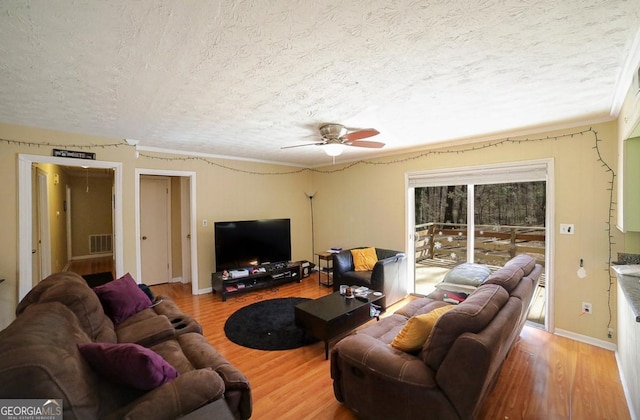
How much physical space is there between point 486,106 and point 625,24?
1159 millimetres

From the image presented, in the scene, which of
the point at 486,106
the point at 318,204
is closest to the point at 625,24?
the point at 486,106

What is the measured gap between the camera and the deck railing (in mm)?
3576

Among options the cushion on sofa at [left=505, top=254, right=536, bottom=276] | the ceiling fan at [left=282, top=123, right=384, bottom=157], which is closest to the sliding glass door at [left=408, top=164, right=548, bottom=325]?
the cushion on sofa at [left=505, top=254, right=536, bottom=276]

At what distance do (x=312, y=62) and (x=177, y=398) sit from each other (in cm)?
206

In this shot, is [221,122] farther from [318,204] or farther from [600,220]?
[600,220]

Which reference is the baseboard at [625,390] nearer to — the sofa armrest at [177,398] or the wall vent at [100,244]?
the sofa armrest at [177,398]

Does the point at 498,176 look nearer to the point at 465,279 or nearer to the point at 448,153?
the point at 448,153

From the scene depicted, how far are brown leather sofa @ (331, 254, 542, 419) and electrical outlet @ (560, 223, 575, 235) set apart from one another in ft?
5.41

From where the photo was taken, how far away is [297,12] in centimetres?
128

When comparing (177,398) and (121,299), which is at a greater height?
(121,299)

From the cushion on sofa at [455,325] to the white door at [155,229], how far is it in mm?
5262

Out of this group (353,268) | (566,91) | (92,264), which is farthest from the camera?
→ (92,264)

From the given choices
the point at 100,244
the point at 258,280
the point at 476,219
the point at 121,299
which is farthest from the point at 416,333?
the point at 100,244

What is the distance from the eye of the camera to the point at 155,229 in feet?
17.3
